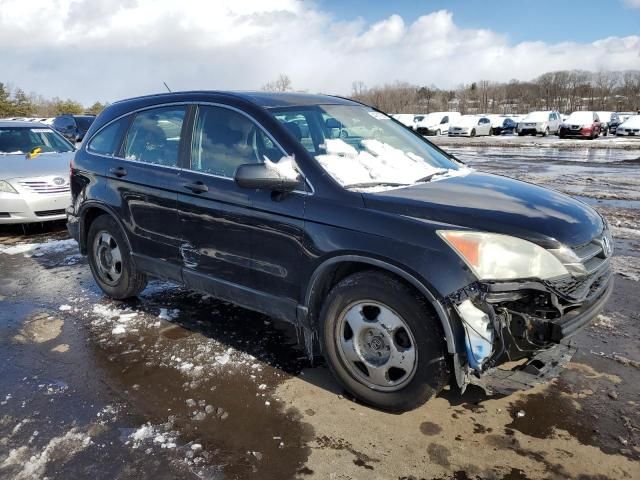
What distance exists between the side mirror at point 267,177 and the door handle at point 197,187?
1.81 ft

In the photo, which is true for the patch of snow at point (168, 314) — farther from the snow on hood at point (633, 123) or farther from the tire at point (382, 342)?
the snow on hood at point (633, 123)

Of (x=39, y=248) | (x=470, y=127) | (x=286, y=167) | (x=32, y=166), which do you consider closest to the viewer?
(x=286, y=167)

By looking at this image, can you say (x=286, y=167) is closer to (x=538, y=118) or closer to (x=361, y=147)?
(x=361, y=147)

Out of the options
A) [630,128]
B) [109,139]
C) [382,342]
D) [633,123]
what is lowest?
[630,128]

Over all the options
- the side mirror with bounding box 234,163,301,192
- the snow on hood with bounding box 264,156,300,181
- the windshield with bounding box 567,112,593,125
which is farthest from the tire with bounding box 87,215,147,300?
the windshield with bounding box 567,112,593,125

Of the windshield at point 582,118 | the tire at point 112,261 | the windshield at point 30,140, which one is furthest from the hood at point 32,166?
the windshield at point 582,118

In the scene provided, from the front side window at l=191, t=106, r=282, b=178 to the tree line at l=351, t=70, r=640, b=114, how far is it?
70359 millimetres

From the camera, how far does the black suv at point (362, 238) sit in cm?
277

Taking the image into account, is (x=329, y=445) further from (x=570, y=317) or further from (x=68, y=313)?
(x=68, y=313)

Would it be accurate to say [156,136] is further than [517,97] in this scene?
No

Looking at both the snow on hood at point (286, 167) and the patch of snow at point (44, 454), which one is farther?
the snow on hood at point (286, 167)

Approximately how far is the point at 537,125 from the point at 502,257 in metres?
36.4

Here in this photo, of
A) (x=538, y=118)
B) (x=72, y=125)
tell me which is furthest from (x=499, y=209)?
(x=538, y=118)

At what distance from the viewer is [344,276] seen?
10.7 ft
